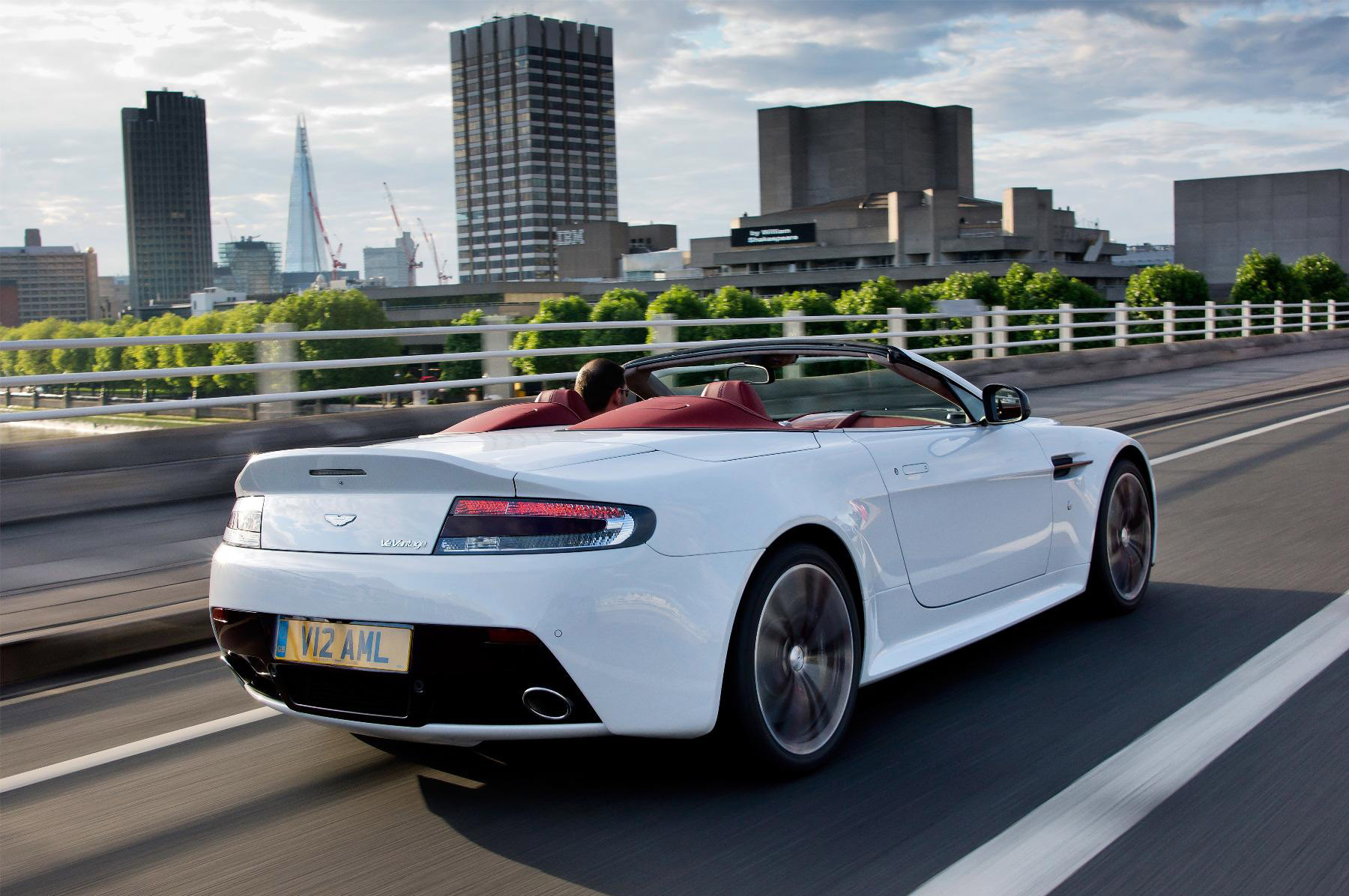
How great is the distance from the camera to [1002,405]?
195 inches

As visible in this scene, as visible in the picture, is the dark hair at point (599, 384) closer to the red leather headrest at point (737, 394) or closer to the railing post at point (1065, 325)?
the red leather headrest at point (737, 394)

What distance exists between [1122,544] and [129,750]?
12.9ft

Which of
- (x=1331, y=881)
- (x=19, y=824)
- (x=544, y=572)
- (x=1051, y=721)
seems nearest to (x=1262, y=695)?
(x=1051, y=721)

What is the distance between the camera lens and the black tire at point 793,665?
3568 millimetres

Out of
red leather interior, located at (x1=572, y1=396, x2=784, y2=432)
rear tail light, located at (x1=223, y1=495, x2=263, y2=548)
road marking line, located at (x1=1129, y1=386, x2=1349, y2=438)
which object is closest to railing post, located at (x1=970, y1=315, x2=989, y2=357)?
road marking line, located at (x1=1129, y1=386, x2=1349, y2=438)

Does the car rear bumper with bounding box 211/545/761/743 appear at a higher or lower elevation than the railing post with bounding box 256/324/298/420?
lower

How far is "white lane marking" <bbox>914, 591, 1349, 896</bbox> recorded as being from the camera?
3.00 m

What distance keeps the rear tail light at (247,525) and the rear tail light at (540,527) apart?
2.29 feet

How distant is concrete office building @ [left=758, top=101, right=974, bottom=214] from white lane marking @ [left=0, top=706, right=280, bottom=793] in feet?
615

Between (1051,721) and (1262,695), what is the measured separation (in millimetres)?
752

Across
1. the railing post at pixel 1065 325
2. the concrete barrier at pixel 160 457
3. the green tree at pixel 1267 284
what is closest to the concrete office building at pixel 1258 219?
the green tree at pixel 1267 284

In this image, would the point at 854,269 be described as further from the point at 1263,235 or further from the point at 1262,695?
the point at 1262,695

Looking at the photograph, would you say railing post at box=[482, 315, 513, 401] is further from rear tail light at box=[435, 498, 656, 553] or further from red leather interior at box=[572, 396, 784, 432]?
rear tail light at box=[435, 498, 656, 553]

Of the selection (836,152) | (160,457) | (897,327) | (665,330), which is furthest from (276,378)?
(836,152)
